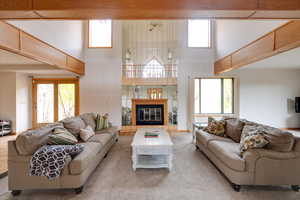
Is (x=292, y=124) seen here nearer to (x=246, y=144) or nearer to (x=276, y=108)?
(x=276, y=108)

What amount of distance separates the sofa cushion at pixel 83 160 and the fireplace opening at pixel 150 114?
3711 millimetres

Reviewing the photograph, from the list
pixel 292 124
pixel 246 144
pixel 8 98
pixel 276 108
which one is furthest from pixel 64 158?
pixel 292 124

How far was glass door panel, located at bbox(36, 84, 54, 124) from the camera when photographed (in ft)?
20.5

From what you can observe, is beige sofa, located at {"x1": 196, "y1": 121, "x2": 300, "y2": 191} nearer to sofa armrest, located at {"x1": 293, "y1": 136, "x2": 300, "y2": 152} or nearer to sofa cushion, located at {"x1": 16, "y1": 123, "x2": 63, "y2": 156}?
sofa armrest, located at {"x1": 293, "y1": 136, "x2": 300, "y2": 152}

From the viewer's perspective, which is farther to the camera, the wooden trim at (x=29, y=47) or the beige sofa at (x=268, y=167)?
the wooden trim at (x=29, y=47)

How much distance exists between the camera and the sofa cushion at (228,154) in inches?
84.6

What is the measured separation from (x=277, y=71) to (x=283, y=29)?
4.09 meters

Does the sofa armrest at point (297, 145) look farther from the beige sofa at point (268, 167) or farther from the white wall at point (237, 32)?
the white wall at point (237, 32)

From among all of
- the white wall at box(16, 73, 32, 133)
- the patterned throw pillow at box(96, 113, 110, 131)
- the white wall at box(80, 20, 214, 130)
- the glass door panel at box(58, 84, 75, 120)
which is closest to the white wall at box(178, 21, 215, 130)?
the white wall at box(80, 20, 214, 130)

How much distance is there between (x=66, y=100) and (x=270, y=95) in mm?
8178

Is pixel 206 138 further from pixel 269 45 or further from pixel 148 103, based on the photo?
pixel 148 103

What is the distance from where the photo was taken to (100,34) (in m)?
6.14

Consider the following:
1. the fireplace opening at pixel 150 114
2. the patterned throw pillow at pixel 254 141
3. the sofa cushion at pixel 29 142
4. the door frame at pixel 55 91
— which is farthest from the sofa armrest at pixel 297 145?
the door frame at pixel 55 91

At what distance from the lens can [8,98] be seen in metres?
5.34
